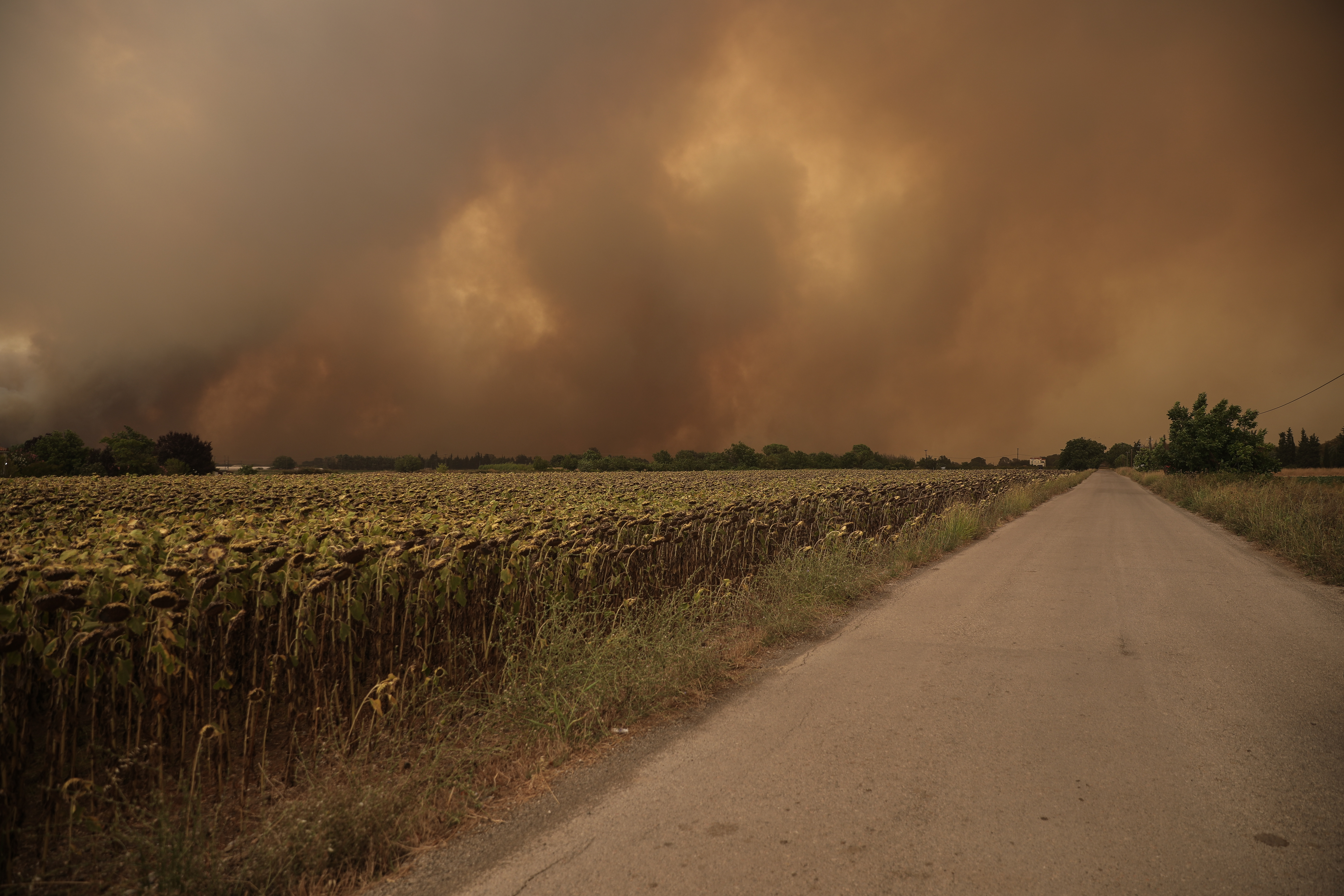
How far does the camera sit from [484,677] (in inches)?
191

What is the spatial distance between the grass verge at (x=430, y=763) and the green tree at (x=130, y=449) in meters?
81.3

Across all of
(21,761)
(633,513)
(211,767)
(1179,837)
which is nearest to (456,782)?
(211,767)

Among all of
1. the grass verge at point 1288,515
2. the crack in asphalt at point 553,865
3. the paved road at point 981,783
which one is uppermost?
the grass verge at point 1288,515

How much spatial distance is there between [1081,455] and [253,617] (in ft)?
712

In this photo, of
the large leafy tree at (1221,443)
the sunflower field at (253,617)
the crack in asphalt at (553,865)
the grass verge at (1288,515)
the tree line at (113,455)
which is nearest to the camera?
the crack in asphalt at (553,865)

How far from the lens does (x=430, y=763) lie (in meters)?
3.68

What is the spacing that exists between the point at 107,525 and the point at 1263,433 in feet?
163

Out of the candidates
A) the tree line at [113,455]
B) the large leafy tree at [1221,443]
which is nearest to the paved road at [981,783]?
the large leafy tree at [1221,443]

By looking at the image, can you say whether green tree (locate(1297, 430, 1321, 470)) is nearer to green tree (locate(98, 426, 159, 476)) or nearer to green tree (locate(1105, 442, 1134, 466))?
green tree (locate(1105, 442, 1134, 466))

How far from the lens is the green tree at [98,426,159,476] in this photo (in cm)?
6975

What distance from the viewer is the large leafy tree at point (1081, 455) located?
182125 millimetres

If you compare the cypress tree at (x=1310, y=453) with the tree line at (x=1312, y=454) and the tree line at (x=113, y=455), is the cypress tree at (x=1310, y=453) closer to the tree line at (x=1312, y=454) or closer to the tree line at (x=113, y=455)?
the tree line at (x=1312, y=454)

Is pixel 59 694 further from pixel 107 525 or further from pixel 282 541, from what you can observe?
pixel 107 525

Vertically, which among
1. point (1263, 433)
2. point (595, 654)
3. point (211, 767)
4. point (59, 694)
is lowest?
point (211, 767)
